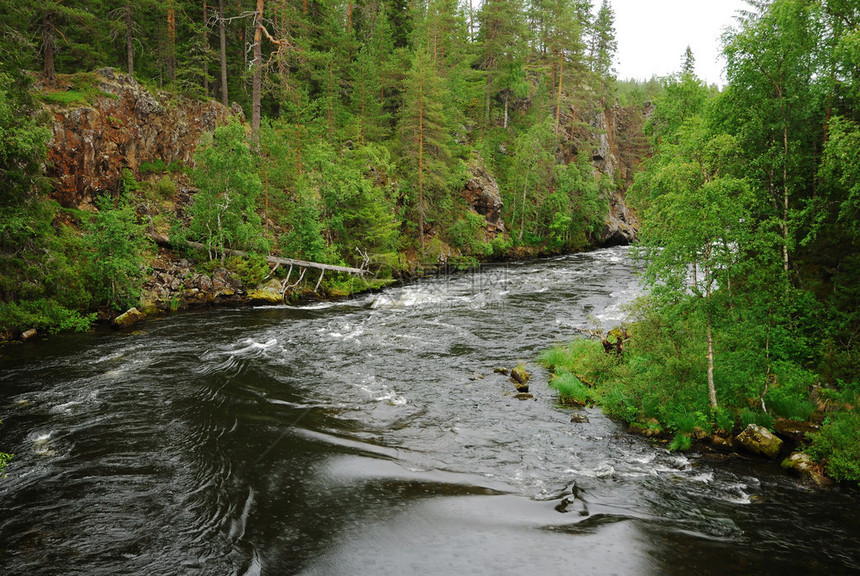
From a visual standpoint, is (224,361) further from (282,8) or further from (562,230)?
(562,230)

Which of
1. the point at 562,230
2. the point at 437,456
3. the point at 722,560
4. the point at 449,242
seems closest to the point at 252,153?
the point at 449,242

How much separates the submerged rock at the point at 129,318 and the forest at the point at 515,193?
0.82 metres

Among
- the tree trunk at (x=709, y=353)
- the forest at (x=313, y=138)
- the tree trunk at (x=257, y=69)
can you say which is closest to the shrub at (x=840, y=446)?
the tree trunk at (x=709, y=353)

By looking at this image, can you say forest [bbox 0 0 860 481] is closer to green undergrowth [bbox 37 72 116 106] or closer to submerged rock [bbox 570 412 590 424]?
green undergrowth [bbox 37 72 116 106]

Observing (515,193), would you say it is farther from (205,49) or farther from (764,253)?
(764,253)

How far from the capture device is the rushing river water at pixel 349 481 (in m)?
7.75

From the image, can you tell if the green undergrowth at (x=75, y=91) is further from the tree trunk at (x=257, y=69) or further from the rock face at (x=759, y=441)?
the rock face at (x=759, y=441)

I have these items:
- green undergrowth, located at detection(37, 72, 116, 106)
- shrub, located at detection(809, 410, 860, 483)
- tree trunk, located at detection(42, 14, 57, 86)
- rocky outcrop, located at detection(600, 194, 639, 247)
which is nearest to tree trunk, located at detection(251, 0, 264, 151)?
green undergrowth, located at detection(37, 72, 116, 106)

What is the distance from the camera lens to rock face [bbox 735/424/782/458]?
10.9 metres

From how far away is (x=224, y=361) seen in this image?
16.5 metres

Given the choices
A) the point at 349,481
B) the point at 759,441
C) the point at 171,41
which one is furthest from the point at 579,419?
the point at 171,41

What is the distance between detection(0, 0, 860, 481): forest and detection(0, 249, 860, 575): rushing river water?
2371 mm

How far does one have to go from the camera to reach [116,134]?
84.3 ft

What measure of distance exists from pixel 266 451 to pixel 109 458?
3378mm
